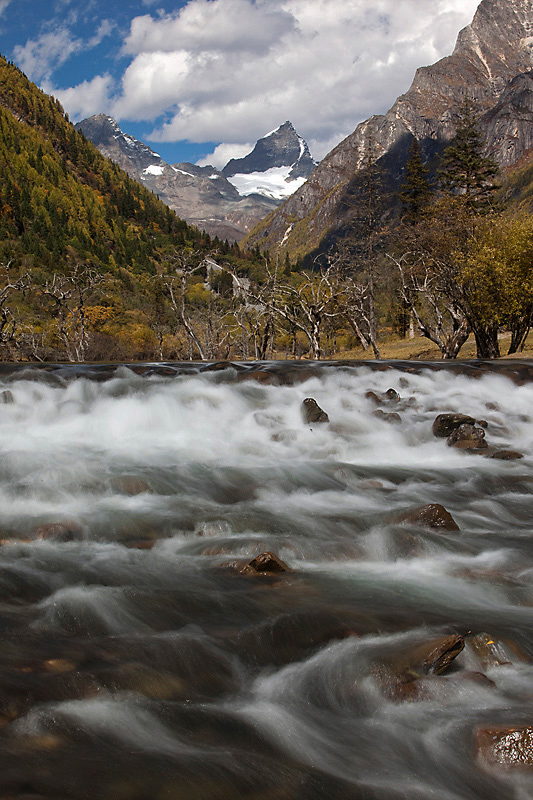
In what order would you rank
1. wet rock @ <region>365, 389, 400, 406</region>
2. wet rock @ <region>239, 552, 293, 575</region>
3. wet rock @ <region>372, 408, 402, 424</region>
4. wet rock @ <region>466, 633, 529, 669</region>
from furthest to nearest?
wet rock @ <region>365, 389, 400, 406</region>, wet rock @ <region>372, 408, 402, 424</region>, wet rock @ <region>239, 552, 293, 575</region>, wet rock @ <region>466, 633, 529, 669</region>

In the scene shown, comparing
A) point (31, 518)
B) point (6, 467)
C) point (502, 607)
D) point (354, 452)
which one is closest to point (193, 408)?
point (354, 452)

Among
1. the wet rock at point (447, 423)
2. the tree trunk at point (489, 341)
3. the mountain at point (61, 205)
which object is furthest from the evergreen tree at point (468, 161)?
the mountain at point (61, 205)

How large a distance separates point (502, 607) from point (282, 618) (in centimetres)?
208

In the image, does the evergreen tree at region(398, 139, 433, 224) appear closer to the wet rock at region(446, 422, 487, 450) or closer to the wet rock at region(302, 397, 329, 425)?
the wet rock at region(302, 397, 329, 425)

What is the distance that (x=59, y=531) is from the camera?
6766 millimetres

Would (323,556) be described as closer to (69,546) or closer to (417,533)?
(417,533)

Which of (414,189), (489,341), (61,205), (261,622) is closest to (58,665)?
(261,622)

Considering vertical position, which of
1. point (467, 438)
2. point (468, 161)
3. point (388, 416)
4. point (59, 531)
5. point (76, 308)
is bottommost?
point (467, 438)

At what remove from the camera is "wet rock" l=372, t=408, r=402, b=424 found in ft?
43.9

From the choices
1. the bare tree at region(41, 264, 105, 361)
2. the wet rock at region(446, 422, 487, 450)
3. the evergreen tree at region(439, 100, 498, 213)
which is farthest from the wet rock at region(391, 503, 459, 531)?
the evergreen tree at region(439, 100, 498, 213)

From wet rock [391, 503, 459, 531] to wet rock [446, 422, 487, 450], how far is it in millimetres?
4685

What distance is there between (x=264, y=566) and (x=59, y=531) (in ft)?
9.25

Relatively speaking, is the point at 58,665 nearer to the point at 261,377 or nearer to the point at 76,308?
the point at 261,377

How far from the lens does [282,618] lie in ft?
15.2
